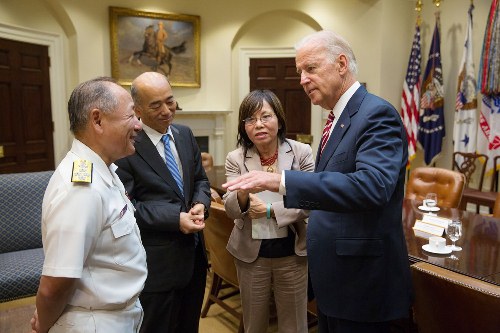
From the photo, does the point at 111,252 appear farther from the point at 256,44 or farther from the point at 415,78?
the point at 256,44

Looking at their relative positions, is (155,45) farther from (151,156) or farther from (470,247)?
(470,247)

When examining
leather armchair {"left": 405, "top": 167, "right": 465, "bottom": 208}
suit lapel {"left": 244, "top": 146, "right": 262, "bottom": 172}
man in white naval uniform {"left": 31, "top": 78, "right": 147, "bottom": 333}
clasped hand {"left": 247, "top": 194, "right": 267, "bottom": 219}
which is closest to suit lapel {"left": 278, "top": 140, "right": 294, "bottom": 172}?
suit lapel {"left": 244, "top": 146, "right": 262, "bottom": 172}

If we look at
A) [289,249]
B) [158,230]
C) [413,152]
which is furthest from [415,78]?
[158,230]

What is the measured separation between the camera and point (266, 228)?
6.14 feet

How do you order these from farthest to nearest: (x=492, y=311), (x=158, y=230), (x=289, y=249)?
(x=289, y=249) < (x=158, y=230) < (x=492, y=311)

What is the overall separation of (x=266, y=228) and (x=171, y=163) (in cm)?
52

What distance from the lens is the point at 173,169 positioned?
1730mm

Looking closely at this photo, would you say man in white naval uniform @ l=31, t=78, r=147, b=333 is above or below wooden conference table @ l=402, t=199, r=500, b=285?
above

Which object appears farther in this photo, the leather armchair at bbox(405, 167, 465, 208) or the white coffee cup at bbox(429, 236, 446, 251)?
the leather armchair at bbox(405, 167, 465, 208)

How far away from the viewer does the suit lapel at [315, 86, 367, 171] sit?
134 centimetres

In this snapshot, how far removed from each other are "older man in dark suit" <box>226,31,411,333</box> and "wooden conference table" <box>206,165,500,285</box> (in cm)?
57

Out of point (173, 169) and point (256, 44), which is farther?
point (256, 44)

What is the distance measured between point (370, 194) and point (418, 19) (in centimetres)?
540

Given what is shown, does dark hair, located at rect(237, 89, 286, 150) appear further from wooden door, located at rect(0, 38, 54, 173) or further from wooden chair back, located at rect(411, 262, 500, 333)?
wooden door, located at rect(0, 38, 54, 173)
